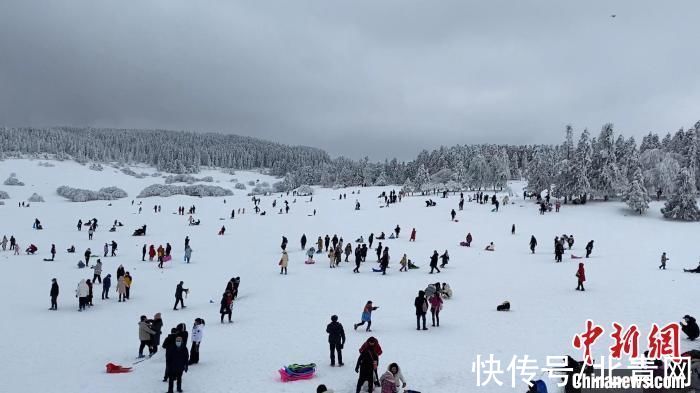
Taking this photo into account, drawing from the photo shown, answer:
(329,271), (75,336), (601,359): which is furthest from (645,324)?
(75,336)

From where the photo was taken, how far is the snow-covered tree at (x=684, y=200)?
43.4m

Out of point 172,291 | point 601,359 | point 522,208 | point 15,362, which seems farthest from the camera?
point 522,208

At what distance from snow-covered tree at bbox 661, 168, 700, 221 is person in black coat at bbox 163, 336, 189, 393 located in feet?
159

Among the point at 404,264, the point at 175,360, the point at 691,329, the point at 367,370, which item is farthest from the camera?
the point at 404,264

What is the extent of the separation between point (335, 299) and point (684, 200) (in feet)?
129

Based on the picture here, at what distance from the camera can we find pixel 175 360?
1057cm

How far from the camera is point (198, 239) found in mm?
41375

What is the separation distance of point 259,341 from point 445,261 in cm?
1518

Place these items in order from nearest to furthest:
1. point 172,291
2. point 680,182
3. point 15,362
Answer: point 15,362 → point 172,291 → point 680,182

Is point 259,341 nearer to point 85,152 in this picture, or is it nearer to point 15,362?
point 15,362

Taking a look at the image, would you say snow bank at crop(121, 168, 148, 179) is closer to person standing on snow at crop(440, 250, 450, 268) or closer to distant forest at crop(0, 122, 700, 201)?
distant forest at crop(0, 122, 700, 201)

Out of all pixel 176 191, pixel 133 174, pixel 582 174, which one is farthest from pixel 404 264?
pixel 133 174

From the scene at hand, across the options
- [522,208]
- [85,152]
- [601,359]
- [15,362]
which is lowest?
[15,362]

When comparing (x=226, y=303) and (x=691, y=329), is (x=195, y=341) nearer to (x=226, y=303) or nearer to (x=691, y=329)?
(x=226, y=303)
